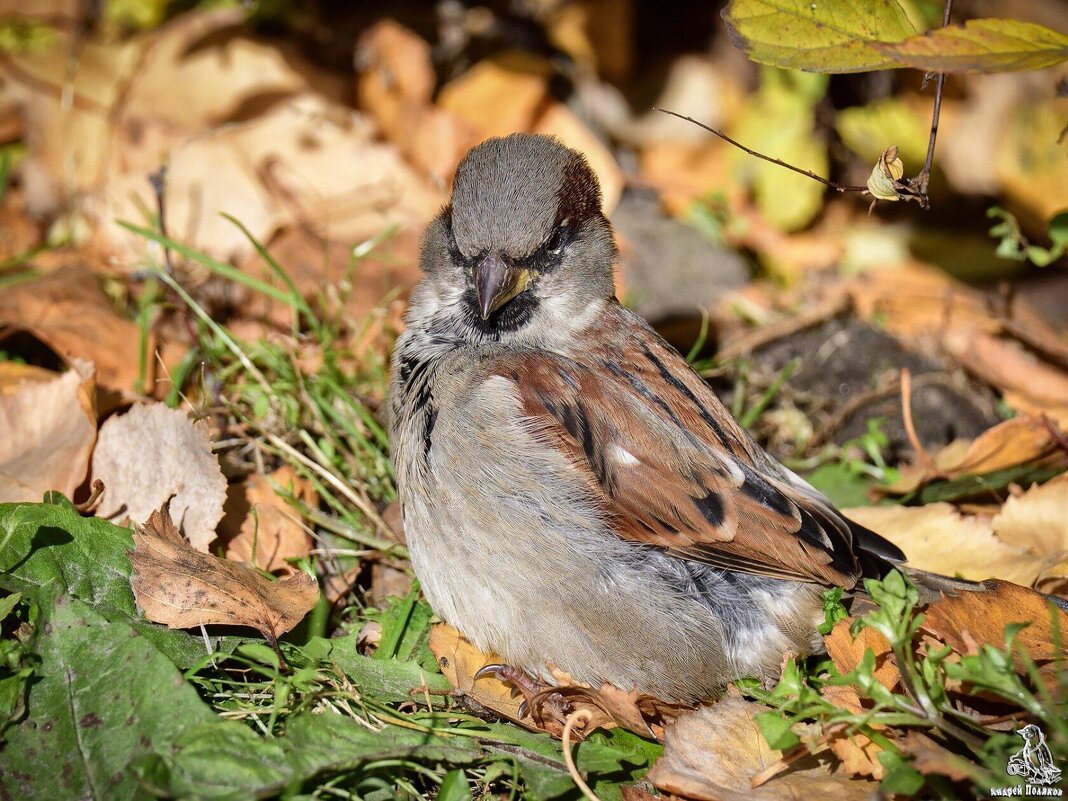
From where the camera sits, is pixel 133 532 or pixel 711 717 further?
pixel 133 532

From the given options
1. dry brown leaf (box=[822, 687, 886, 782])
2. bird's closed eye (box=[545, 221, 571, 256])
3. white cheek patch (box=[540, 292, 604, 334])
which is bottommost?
dry brown leaf (box=[822, 687, 886, 782])

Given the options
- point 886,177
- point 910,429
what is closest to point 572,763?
point 886,177

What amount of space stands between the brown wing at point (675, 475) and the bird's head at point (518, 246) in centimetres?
21

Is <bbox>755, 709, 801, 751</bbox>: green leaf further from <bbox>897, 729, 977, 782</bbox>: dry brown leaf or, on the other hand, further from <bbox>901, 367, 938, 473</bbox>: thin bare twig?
<bbox>901, 367, 938, 473</bbox>: thin bare twig

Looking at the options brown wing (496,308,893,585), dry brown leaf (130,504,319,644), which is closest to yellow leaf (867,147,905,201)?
brown wing (496,308,893,585)

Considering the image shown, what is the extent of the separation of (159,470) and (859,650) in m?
2.08

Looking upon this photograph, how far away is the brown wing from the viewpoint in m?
2.86

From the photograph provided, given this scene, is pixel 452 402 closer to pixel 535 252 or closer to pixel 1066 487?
pixel 535 252

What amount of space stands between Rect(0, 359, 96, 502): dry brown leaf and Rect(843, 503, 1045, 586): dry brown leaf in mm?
2539

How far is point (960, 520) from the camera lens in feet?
11.1

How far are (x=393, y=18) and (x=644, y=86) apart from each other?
1.44m

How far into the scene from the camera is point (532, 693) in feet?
9.47

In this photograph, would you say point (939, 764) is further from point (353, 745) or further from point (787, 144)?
point (787, 144)

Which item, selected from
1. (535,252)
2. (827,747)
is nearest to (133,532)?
(535,252)
